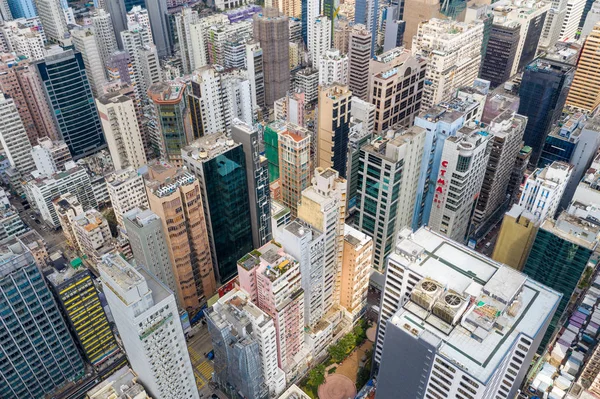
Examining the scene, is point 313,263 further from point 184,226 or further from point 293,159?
point 293,159

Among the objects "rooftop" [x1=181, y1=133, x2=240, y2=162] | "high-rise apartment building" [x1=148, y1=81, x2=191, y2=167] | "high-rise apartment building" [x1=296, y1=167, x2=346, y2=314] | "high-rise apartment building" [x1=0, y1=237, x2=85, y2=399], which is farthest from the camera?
"high-rise apartment building" [x1=148, y1=81, x2=191, y2=167]

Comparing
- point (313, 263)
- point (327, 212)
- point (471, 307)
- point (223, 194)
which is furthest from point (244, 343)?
point (471, 307)

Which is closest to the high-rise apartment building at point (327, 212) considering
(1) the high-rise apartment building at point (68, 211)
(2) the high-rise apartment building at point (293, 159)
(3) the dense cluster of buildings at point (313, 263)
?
(3) the dense cluster of buildings at point (313, 263)

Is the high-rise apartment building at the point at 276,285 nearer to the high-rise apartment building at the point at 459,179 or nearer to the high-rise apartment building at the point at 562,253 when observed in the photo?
the high-rise apartment building at the point at 459,179

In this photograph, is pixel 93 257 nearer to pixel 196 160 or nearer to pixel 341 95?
pixel 196 160

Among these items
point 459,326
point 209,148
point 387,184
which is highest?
point 209,148

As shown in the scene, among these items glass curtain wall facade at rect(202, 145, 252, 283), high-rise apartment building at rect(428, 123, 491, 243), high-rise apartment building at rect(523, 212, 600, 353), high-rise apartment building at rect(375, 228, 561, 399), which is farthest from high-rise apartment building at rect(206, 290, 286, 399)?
high-rise apartment building at rect(523, 212, 600, 353)

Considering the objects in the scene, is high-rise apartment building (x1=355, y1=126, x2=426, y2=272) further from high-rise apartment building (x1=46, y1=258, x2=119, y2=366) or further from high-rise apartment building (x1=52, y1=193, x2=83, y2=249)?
high-rise apartment building (x1=52, y1=193, x2=83, y2=249)
